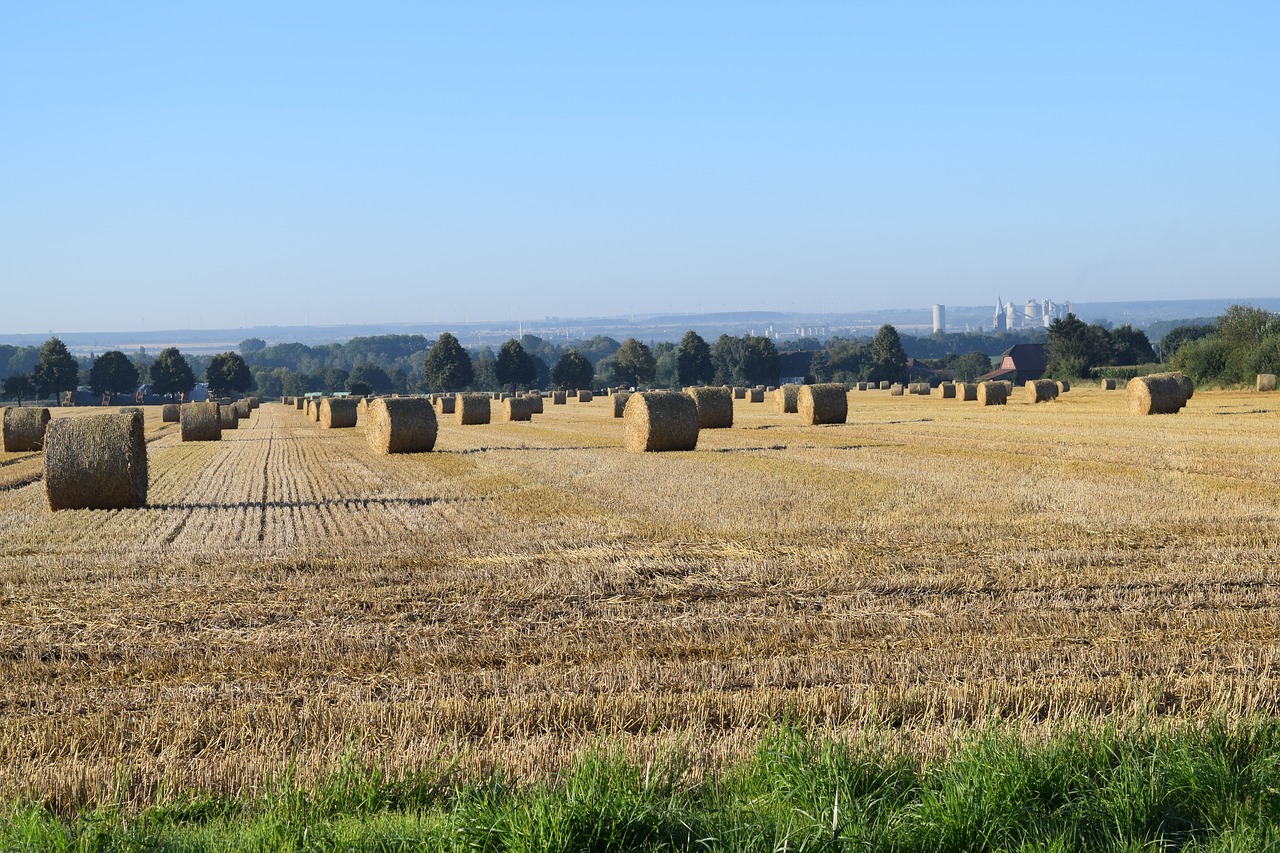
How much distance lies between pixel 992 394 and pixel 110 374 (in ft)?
383

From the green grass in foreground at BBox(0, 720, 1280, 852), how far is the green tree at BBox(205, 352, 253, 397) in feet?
538

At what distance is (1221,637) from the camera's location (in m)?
8.59

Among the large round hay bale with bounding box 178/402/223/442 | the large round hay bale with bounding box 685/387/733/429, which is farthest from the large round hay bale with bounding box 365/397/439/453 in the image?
the large round hay bale with bounding box 178/402/223/442

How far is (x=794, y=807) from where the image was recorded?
4945 mm

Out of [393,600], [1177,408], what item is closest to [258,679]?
[393,600]

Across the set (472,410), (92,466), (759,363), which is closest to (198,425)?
(472,410)

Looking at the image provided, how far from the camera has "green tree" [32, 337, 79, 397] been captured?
133m

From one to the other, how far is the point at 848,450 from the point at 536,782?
22.3 m

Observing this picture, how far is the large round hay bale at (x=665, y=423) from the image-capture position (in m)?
28.1

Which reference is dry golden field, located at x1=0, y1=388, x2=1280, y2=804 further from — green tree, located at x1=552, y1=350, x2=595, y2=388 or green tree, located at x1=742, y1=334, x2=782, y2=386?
green tree, located at x1=742, y1=334, x2=782, y2=386

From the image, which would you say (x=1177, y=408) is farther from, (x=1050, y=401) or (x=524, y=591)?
(x=524, y=591)

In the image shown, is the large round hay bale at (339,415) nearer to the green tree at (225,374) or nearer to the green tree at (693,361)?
the green tree at (693,361)

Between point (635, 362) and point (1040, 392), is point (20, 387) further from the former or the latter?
point (1040, 392)

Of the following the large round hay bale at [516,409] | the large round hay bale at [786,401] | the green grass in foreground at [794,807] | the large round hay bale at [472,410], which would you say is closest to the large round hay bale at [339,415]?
the large round hay bale at [472,410]
